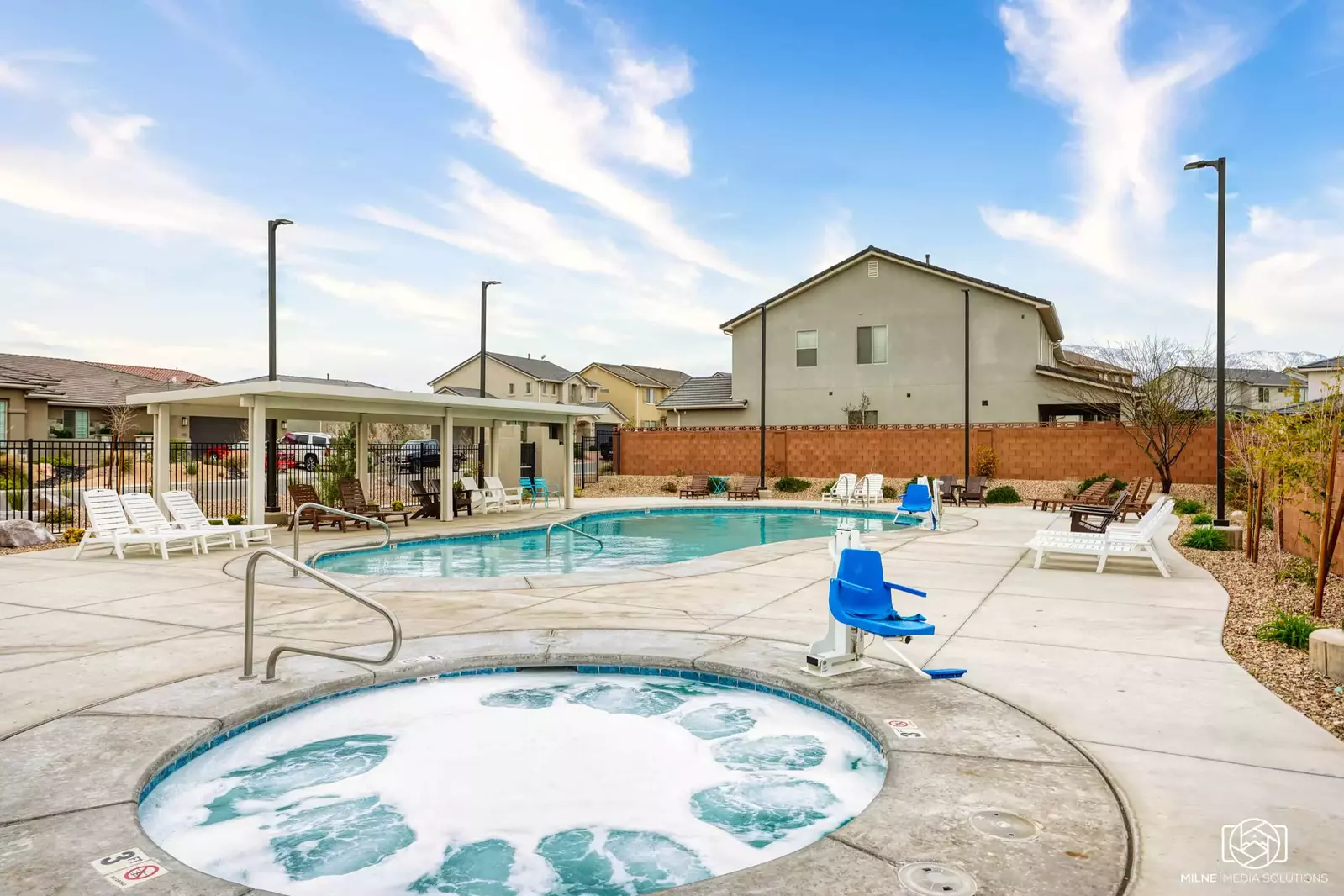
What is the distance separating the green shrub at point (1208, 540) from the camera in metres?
11.8

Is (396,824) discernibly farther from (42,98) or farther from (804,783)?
(42,98)

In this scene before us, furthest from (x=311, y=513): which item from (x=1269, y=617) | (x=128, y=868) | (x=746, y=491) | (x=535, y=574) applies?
(x=1269, y=617)

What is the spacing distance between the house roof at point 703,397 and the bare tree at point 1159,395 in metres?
12.2

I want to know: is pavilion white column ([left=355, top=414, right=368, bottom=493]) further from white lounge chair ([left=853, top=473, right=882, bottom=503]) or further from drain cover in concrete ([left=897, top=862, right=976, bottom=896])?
drain cover in concrete ([left=897, top=862, right=976, bottom=896])

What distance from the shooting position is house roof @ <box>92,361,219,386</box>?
169ft

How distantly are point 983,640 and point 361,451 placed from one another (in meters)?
15.2

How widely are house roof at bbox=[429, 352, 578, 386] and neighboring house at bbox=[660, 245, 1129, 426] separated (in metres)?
24.1

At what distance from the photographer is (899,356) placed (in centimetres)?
2869

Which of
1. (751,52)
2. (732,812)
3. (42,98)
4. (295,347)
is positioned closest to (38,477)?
(295,347)

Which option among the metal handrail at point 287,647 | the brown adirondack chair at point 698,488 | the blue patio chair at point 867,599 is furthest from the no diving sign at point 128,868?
the brown adirondack chair at point 698,488

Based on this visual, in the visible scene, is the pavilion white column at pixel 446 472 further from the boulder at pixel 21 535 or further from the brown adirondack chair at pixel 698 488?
the brown adirondack chair at pixel 698 488

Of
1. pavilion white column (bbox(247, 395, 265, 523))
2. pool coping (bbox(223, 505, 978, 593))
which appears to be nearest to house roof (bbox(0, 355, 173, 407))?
pavilion white column (bbox(247, 395, 265, 523))

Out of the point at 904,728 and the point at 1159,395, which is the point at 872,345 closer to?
the point at 1159,395

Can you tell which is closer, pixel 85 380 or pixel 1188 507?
pixel 1188 507
